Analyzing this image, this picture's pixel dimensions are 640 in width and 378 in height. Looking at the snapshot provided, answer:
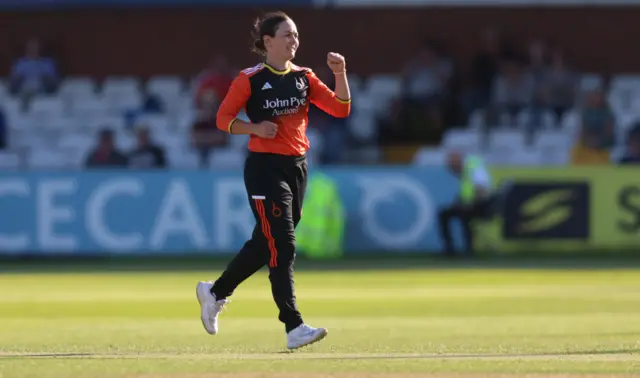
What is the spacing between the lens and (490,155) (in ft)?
71.4

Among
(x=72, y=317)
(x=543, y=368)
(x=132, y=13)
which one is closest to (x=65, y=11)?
(x=132, y=13)

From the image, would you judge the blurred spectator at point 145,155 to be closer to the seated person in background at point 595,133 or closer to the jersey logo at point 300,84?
the seated person in background at point 595,133

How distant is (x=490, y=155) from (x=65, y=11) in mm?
9418

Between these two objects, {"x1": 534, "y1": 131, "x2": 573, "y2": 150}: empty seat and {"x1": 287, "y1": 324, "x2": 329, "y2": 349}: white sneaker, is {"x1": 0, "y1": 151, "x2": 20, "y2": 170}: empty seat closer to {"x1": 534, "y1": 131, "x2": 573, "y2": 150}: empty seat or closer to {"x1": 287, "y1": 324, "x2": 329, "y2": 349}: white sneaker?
{"x1": 534, "y1": 131, "x2": 573, "y2": 150}: empty seat

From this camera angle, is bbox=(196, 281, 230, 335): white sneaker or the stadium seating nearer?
bbox=(196, 281, 230, 335): white sneaker

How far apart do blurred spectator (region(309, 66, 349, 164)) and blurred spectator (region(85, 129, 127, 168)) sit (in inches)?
124

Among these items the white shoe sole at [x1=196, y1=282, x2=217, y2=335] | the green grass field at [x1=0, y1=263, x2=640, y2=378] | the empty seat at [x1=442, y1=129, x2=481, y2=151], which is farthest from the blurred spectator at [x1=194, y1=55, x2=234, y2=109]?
the white shoe sole at [x1=196, y1=282, x2=217, y2=335]

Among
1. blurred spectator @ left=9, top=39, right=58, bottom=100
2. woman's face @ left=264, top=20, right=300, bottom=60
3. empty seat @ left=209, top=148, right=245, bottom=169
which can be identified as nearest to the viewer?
woman's face @ left=264, top=20, right=300, bottom=60

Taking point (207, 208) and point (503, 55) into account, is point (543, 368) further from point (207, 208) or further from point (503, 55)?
point (503, 55)

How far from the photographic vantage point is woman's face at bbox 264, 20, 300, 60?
8.37 meters

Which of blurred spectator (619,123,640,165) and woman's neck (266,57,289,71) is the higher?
woman's neck (266,57,289,71)

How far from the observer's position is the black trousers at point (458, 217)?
1969cm

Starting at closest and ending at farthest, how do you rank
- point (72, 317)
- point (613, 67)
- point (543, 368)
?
point (543, 368)
point (72, 317)
point (613, 67)

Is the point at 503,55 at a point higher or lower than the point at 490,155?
higher
